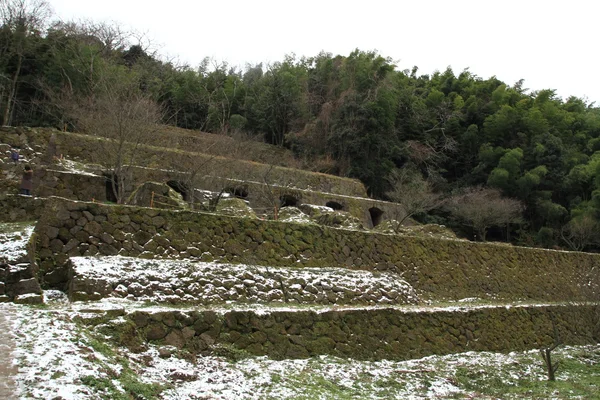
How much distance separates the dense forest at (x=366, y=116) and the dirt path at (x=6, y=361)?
17642 millimetres

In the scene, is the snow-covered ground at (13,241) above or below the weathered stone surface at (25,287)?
above

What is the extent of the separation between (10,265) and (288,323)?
15.1ft

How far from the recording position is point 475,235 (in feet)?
93.1

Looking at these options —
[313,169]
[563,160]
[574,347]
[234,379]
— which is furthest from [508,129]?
[234,379]

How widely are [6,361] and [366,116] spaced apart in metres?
28.2

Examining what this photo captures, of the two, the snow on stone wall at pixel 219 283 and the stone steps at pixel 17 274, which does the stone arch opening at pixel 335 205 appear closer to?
the snow on stone wall at pixel 219 283

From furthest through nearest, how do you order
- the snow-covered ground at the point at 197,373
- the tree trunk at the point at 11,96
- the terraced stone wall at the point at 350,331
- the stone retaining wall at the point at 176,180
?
1. the tree trunk at the point at 11,96
2. the stone retaining wall at the point at 176,180
3. the terraced stone wall at the point at 350,331
4. the snow-covered ground at the point at 197,373

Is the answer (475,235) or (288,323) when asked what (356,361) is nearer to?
(288,323)

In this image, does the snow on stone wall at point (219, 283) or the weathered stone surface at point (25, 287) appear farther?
the snow on stone wall at point (219, 283)

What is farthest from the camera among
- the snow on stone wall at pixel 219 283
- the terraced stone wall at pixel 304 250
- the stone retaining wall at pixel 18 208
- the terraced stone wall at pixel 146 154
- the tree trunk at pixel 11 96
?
the tree trunk at pixel 11 96

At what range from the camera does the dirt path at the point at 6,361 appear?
377 cm

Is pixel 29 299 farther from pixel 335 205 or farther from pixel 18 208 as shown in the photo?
pixel 335 205

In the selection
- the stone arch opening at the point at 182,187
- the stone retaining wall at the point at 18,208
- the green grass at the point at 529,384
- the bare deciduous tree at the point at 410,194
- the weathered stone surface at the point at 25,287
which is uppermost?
the bare deciduous tree at the point at 410,194

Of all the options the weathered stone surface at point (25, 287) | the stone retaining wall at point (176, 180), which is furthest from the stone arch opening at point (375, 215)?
the weathered stone surface at point (25, 287)
